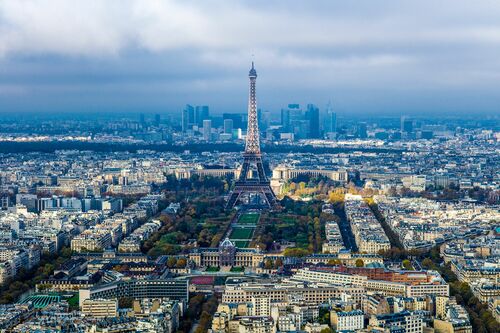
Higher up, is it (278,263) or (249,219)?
(278,263)

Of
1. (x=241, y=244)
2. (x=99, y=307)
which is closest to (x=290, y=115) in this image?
(x=241, y=244)

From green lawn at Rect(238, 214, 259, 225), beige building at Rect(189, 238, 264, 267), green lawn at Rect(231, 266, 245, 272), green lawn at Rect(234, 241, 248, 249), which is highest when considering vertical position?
beige building at Rect(189, 238, 264, 267)

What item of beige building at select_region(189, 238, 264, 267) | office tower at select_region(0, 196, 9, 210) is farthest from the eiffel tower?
beige building at select_region(189, 238, 264, 267)

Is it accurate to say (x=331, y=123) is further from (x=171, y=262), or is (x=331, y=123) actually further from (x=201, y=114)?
(x=171, y=262)

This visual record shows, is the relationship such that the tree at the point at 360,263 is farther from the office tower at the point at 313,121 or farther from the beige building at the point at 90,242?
the office tower at the point at 313,121

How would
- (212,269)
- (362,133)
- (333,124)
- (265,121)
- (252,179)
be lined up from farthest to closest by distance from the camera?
(265,121), (333,124), (362,133), (252,179), (212,269)

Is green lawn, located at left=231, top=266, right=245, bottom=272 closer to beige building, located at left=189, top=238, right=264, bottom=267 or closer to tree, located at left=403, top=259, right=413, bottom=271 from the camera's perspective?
beige building, located at left=189, top=238, right=264, bottom=267

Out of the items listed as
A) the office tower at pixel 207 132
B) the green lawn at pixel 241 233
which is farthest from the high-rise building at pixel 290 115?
the green lawn at pixel 241 233
